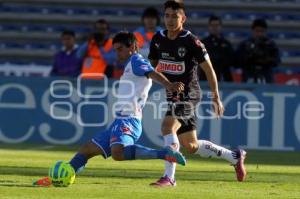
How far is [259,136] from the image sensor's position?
55.3 feet

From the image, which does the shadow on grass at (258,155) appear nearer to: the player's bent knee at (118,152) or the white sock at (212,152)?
the white sock at (212,152)

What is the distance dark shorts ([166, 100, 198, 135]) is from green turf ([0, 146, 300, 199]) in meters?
0.63

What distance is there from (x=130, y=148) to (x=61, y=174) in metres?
0.77

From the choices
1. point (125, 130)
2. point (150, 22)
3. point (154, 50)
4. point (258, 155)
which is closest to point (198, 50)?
point (154, 50)

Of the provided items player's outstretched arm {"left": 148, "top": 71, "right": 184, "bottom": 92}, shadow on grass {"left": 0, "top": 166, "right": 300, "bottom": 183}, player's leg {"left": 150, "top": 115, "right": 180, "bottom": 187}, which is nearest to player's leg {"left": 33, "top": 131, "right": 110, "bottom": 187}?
player's leg {"left": 150, "top": 115, "right": 180, "bottom": 187}

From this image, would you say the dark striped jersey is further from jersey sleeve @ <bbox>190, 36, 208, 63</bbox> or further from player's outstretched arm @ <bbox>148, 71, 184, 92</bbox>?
player's outstretched arm @ <bbox>148, 71, 184, 92</bbox>

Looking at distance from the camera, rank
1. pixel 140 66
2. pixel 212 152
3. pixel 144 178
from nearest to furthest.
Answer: pixel 140 66, pixel 212 152, pixel 144 178

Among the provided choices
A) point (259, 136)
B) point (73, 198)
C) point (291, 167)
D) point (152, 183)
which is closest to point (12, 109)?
point (259, 136)

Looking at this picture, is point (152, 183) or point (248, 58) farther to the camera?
point (248, 58)

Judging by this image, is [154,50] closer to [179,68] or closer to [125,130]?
[179,68]

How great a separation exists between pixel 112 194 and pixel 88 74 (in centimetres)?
899

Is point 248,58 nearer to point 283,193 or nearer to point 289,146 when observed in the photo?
point 289,146

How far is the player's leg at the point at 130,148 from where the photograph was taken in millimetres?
9625

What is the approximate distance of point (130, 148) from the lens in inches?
391
